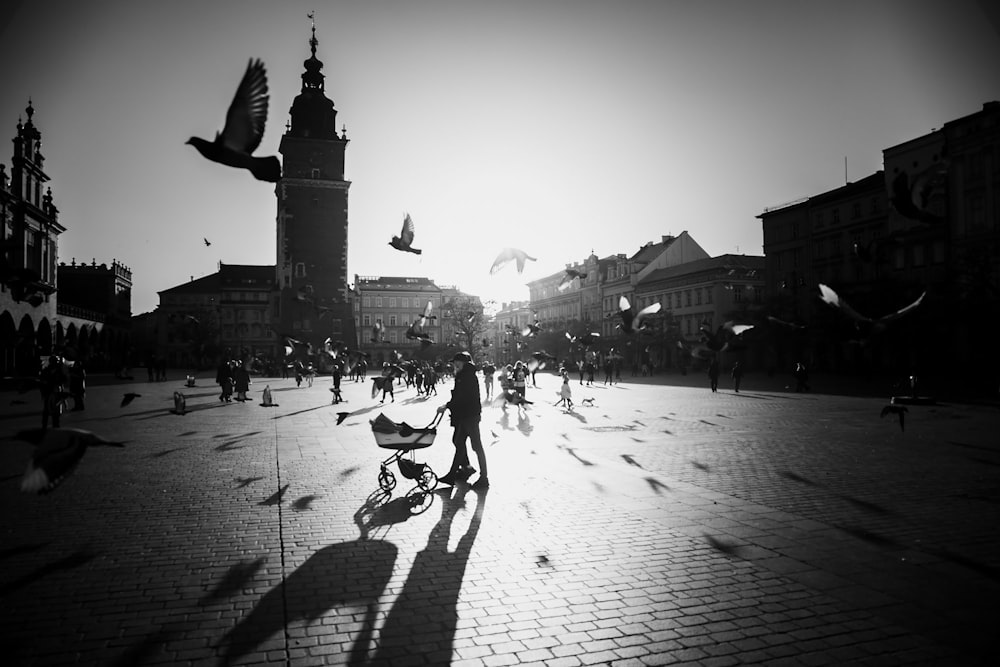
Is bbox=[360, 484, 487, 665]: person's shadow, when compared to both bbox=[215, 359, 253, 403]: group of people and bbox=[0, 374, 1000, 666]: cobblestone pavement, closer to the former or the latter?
bbox=[0, 374, 1000, 666]: cobblestone pavement

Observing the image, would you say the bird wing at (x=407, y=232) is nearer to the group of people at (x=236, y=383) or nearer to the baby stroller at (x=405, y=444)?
the baby stroller at (x=405, y=444)

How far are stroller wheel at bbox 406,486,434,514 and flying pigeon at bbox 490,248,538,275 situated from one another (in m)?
9.19

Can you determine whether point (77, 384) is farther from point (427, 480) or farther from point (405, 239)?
point (427, 480)

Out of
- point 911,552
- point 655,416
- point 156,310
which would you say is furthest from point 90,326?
point 911,552

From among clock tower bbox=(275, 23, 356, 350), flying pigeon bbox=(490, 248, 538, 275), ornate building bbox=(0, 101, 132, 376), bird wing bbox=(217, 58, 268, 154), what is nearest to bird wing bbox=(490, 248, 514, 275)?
flying pigeon bbox=(490, 248, 538, 275)

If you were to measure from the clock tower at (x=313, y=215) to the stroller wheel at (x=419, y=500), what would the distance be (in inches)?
2577

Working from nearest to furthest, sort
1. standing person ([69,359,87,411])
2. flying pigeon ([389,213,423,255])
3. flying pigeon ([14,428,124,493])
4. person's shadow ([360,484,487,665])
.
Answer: person's shadow ([360,484,487,665]), flying pigeon ([14,428,124,493]), flying pigeon ([389,213,423,255]), standing person ([69,359,87,411])

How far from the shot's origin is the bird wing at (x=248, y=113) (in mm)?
5750

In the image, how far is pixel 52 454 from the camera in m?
5.65

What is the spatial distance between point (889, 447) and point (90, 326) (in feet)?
257

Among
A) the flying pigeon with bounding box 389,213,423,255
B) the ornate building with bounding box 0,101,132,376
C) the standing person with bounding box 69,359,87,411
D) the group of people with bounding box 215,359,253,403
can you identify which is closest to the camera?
the flying pigeon with bounding box 389,213,423,255

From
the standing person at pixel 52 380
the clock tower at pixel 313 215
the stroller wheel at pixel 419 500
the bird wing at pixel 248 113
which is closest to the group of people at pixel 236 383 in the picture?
the standing person at pixel 52 380

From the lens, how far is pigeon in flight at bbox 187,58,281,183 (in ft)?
18.6

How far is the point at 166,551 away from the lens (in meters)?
6.48
